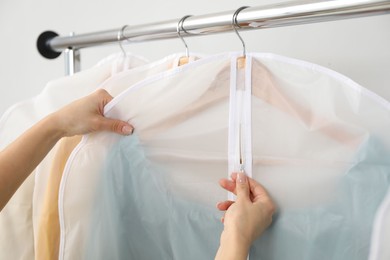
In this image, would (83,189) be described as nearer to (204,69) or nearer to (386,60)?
(204,69)

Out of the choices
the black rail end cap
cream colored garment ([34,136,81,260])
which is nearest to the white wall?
the black rail end cap

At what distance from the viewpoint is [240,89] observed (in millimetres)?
646

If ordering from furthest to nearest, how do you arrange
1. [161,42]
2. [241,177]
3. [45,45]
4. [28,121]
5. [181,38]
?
[161,42], [45,45], [28,121], [181,38], [241,177]

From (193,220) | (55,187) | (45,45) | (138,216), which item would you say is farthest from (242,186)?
(45,45)

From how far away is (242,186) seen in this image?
2.05 ft

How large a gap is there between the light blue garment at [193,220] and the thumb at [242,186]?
53 millimetres

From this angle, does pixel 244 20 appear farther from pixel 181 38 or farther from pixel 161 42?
pixel 161 42

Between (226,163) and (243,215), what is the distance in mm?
97

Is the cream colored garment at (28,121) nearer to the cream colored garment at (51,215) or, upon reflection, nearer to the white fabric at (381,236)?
the cream colored garment at (51,215)

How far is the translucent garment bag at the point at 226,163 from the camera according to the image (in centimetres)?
58

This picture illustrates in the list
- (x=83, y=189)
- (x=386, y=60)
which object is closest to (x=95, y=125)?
(x=83, y=189)

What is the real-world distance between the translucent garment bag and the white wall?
0.85ft

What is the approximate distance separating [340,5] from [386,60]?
0.28m

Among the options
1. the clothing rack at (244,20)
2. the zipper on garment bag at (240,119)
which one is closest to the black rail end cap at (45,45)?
the clothing rack at (244,20)
